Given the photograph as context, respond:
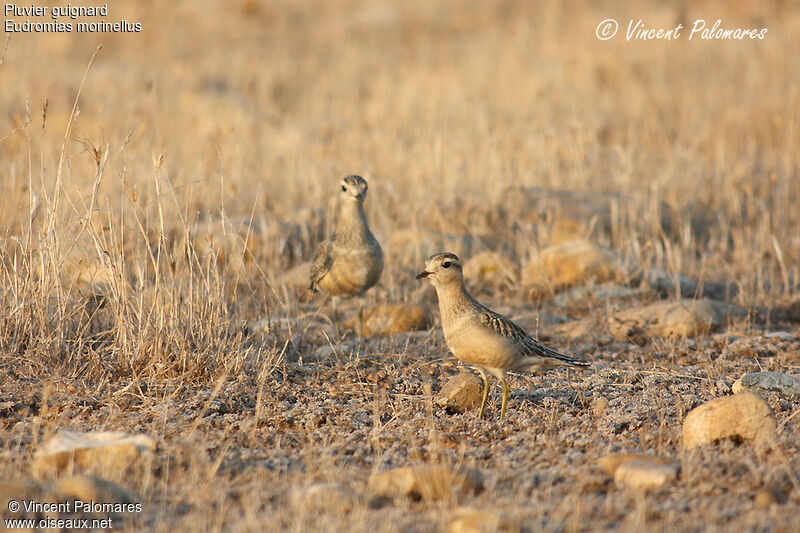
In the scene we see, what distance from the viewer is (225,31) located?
21062 millimetres

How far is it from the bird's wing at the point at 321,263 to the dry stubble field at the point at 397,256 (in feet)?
1.00

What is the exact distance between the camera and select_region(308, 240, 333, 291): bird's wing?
21.7ft

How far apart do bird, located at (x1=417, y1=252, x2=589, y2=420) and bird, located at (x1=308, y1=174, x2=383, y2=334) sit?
1.41 m

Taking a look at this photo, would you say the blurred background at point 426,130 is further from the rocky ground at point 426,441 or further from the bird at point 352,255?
the rocky ground at point 426,441

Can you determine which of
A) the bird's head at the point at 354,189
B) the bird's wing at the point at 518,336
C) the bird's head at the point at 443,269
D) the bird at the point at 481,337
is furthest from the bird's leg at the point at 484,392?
the bird's head at the point at 354,189

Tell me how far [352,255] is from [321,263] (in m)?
0.40

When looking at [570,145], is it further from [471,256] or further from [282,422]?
[282,422]

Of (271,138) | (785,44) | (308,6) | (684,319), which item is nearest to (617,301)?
(684,319)

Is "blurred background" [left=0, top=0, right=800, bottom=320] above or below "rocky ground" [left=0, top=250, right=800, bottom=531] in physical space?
above

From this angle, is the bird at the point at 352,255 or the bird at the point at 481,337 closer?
the bird at the point at 481,337

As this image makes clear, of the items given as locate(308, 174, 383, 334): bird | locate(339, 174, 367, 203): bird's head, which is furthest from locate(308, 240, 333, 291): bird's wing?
locate(339, 174, 367, 203): bird's head

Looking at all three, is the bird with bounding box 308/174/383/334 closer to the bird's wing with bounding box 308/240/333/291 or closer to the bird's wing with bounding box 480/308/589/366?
the bird's wing with bounding box 308/240/333/291

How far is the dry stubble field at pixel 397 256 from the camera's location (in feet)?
12.8

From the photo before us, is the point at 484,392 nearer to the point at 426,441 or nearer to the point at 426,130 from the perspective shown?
the point at 426,441
